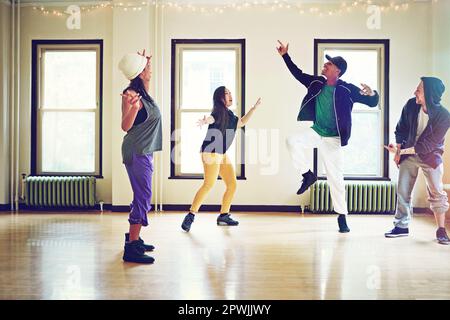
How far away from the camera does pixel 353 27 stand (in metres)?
6.47

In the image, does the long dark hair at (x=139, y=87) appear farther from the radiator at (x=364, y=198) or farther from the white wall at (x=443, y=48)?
the white wall at (x=443, y=48)

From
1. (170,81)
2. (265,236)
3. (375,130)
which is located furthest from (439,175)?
(170,81)

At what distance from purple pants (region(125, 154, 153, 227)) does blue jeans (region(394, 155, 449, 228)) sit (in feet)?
8.16

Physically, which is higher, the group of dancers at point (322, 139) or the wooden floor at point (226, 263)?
the group of dancers at point (322, 139)

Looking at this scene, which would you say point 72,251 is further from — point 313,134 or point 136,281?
point 313,134

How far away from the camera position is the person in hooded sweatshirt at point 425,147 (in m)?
4.10

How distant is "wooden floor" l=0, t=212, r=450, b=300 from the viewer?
2.59 metres

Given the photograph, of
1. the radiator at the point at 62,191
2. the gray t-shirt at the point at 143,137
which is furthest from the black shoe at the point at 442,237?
the radiator at the point at 62,191

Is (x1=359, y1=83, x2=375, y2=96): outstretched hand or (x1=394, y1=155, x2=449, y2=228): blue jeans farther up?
(x1=359, y1=83, x2=375, y2=96): outstretched hand

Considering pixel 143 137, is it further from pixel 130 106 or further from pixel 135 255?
pixel 135 255

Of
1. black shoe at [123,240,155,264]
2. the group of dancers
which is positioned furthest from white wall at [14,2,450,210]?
black shoe at [123,240,155,264]

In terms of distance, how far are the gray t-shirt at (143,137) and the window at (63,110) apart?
146 inches

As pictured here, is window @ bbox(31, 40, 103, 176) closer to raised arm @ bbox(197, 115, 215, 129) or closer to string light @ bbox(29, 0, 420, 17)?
string light @ bbox(29, 0, 420, 17)
